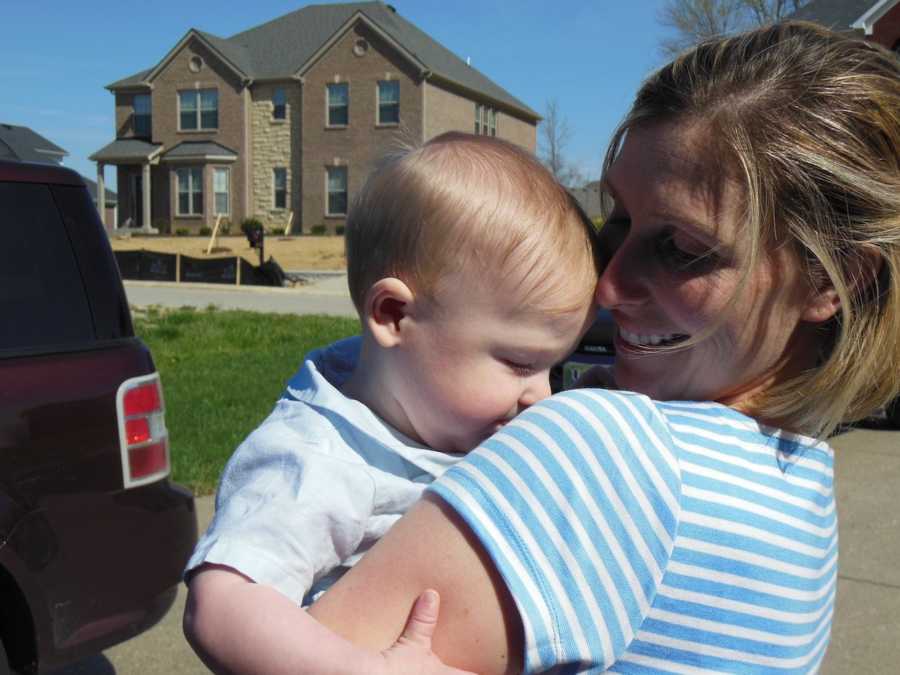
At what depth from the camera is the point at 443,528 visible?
1.20m

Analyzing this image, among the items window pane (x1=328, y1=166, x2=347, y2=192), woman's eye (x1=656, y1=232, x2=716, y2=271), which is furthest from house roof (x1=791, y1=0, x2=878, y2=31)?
woman's eye (x1=656, y1=232, x2=716, y2=271)

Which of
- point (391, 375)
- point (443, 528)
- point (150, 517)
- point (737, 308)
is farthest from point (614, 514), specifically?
point (150, 517)

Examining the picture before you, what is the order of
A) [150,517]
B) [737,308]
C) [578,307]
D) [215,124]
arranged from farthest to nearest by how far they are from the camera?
1. [215,124]
2. [150,517]
3. [578,307]
4. [737,308]

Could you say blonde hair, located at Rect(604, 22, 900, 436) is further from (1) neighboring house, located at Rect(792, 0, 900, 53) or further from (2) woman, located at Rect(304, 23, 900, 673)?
(1) neighboring house, located at Rect(792, 0, 900, 53)

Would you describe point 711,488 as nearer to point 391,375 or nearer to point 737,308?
point 737,308

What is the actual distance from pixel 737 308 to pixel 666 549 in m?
0.38

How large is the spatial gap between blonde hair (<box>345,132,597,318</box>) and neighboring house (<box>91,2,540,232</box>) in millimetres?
35548

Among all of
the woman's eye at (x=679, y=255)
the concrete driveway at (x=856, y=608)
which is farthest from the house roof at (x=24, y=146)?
the woman's eye at (x=679, y=255)

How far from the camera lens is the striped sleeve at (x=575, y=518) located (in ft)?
3.84

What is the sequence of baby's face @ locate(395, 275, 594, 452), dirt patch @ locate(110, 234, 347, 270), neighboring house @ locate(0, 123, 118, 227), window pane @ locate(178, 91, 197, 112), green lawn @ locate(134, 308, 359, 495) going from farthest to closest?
1. window pane @ locate(178, 91, 197, 112)
2. dirt patch @ locate(110, 234, 347, 270)
3. green lawn @ locate(134, 308, 359, 495)
4. neighboring house @ locate(0, 123, 118, 227)
5. baby's face @ locate(395, 275, 594, 452)

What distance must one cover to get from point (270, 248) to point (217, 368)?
23786 mm

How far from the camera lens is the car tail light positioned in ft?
10.8


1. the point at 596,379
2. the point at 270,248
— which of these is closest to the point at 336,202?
the point at 270,248

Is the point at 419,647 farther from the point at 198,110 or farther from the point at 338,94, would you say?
the point at 198,110
